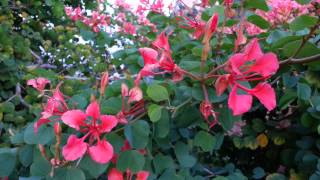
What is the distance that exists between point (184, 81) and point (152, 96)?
4.8 inches

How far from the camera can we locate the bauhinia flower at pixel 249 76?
2.32 feet

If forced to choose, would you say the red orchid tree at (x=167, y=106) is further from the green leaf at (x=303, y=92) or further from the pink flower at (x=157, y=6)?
the pink flower at (x=157, y=6)

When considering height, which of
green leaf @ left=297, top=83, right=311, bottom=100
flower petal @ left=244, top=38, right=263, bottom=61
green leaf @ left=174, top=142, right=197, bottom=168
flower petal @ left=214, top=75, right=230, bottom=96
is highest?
flower petal @ left=244, top=38, right=263, bottom=61

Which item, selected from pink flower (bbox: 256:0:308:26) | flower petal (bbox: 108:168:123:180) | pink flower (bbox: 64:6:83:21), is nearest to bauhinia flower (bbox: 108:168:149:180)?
flower petal (bbox: 108:168:123:180)

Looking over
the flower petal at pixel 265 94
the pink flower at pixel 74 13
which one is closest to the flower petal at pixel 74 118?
the flower petal at pixel 265 94

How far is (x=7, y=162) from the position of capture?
3.14ft

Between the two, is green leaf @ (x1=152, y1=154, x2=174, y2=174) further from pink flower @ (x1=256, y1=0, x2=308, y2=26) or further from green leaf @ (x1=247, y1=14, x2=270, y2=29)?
pink flower @ (x1=256, y1=0, x2=308, y2=26)

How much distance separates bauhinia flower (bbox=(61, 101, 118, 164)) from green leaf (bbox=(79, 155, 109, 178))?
0.02 meters

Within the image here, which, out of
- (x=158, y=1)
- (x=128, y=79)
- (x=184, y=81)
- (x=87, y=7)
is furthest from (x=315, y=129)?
(x=87, y=7)

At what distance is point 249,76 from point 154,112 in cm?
20

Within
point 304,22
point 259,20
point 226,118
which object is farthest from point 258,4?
point 226,118

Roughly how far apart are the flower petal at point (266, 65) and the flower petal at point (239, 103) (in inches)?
2.1

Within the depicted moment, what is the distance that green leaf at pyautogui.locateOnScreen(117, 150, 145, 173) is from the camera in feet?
2.73

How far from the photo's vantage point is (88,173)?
865mm
